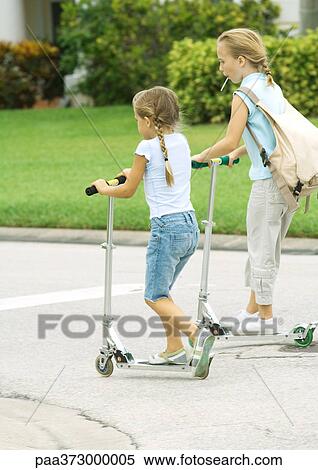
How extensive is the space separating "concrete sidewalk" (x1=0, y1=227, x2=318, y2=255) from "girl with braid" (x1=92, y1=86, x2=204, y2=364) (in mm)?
4377

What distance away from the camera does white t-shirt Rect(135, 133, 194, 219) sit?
6254mm

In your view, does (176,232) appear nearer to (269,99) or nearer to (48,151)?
(269,99)

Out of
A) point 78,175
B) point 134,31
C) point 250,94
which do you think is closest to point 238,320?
point 250,94

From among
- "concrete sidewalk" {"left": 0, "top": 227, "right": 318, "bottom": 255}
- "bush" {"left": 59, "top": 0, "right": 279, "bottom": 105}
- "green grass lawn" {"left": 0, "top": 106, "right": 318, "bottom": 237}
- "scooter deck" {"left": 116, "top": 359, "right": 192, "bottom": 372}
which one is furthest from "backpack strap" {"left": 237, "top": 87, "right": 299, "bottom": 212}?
"bush" {"left": 59, "top": 0, "right": 279, "bottom": 105}

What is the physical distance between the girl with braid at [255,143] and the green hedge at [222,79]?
39.2ft

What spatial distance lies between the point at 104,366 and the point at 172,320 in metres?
0.46

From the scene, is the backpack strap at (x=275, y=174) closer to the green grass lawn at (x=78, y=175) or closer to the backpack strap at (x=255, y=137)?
the backpack strap at (x=255, y=137)

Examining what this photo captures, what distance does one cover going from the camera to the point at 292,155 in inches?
262

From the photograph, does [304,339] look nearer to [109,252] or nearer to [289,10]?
[109,252]

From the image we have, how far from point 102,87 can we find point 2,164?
27.6ft

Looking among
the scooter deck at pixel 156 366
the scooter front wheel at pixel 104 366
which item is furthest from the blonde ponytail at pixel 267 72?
the scooter front wheel at pixel 104 366

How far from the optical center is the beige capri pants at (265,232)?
6.86m

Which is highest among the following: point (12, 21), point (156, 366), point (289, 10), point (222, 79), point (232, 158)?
point (289, 10)

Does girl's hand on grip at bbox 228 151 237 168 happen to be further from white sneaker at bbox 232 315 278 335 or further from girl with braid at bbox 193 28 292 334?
white sneaker at bbox 232 315 278 335
